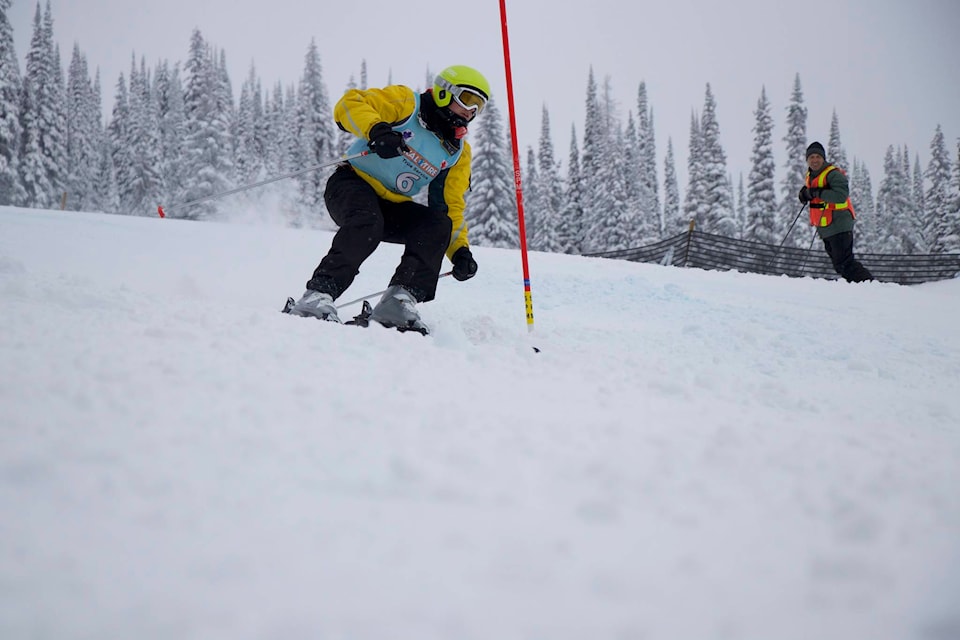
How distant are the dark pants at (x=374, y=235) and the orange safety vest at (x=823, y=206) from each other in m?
6.70

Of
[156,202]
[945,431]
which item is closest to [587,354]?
[945,431]

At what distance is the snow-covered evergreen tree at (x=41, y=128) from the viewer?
3075 cm

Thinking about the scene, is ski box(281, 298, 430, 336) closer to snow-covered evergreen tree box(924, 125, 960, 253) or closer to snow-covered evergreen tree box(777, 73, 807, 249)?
snow-covered evergreen tree box(777, 73, 807, 249)

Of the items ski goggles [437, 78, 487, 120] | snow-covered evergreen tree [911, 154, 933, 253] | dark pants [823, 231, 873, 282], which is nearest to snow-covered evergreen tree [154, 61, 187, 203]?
dark pants [823, 231, 873, 282]

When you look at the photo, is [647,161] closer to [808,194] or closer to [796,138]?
[796,138]

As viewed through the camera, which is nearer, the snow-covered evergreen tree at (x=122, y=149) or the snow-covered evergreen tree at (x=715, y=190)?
the snow-covered evergreen tree at (x=715, y=190)

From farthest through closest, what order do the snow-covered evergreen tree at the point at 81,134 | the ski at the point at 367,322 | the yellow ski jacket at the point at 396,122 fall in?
1. the snow-covered evergreen tree at the point at 81,134
2. the yellow ski jacket at the point at 396,122
3. the ski at the point at 367,322

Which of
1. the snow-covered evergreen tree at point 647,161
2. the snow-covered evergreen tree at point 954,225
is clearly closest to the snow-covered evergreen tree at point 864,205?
the snow-covered evergreen tree at point 954,225

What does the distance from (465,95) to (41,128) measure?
3666 centimetres

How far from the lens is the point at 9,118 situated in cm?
2750

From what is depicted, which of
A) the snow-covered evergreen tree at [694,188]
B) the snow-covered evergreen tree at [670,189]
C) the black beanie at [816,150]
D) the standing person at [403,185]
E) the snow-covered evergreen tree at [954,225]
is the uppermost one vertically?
the snow-covered evergreen tree at [670,189]

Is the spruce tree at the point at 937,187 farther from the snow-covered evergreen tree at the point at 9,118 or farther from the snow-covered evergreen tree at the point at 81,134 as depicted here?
the snow-covered evergreen tree at the point at 81,134

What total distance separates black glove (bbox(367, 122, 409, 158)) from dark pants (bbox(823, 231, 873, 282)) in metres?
7.43

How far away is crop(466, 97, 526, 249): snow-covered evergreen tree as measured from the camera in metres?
30.7
